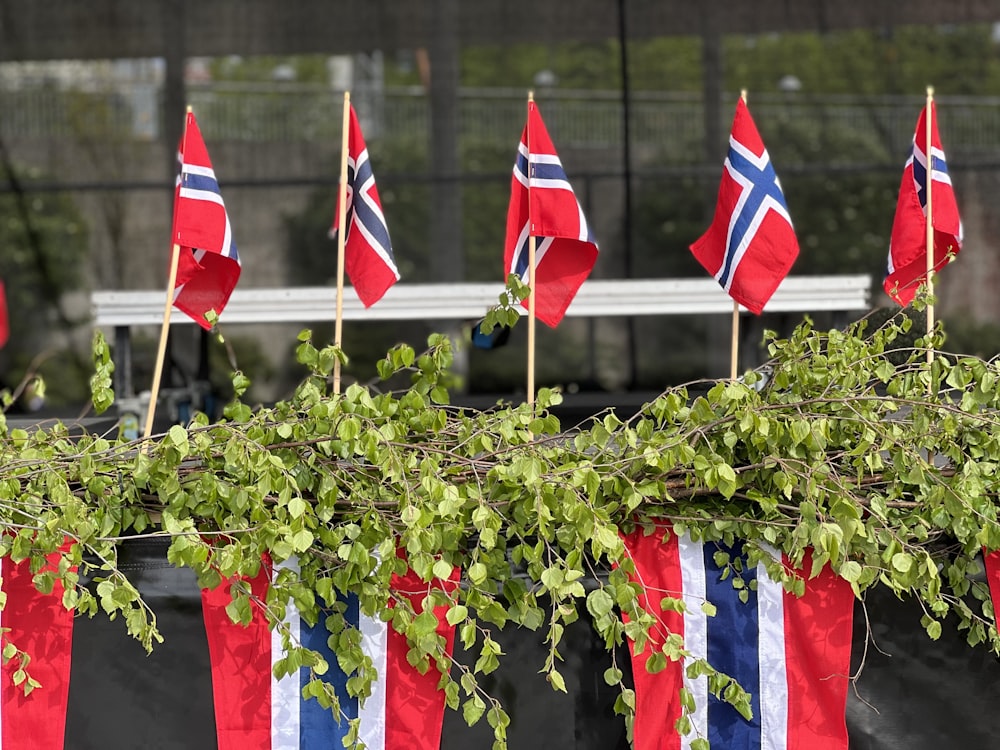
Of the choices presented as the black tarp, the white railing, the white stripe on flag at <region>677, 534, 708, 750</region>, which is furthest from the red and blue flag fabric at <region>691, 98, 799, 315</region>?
the white railing

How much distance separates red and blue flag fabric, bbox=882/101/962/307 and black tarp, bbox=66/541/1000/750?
105 centimetres

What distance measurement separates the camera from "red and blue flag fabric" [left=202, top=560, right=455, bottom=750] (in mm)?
2582

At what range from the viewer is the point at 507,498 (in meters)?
2.43

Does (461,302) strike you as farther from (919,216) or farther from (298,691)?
(298,691)

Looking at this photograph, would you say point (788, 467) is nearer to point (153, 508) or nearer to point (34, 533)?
point (153, 508)

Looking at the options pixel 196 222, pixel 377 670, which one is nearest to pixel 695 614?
pixel 377 670

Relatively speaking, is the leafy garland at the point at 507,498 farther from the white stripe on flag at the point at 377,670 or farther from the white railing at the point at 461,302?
the white railing at the point at 461,302

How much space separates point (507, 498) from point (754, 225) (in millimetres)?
1125

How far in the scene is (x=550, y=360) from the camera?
8.20 meters

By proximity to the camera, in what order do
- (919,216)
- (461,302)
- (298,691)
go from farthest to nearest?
(461,302) < (919,216) < (298,691)

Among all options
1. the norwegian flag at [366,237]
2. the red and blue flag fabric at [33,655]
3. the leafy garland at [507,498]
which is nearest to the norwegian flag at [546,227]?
the norwegian flag at [366,237]

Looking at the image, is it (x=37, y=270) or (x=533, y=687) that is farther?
(x=37, y=270)

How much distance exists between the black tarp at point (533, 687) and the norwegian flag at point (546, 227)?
95 cm

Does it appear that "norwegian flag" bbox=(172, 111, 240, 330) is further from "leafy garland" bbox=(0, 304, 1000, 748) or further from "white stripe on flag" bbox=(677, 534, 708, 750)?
"white stripe on flag" bbox=(677, 534, 708, 750)
